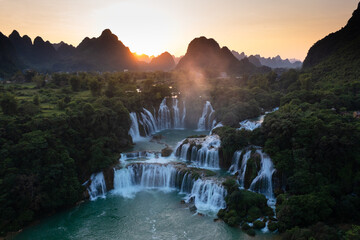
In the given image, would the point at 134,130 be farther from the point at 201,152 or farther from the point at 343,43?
the point at 343,43

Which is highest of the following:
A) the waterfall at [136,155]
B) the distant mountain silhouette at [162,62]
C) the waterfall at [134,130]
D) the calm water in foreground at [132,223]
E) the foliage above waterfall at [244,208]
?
the distant mountain silhouette at [162,62]

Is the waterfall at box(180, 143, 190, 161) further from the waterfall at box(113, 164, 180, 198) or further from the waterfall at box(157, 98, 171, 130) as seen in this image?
the waterfall at box(157, 98, 171, 130)

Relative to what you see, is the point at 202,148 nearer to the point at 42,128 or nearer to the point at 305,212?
the point at 305,212

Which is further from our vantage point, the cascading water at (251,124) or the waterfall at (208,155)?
the cascading water at (251,124)

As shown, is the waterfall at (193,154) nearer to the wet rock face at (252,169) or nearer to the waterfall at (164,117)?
the wet rock face at (252,169)

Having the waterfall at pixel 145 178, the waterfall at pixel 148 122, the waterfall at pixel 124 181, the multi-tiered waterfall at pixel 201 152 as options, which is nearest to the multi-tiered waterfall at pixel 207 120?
the waterfall at pixel 148 122
